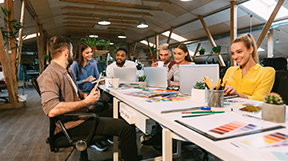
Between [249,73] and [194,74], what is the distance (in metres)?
0.62

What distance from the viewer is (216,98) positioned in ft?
4.09

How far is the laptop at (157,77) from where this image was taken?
2.36 meters

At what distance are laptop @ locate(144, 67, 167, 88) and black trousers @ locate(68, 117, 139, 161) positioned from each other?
849 mm

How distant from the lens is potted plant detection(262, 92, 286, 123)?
Answer: 0.91 meters

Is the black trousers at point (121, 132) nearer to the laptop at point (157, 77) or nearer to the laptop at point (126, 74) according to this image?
the laptop at point (157, 77)

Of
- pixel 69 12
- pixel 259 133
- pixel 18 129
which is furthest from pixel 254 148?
pixel 69 12

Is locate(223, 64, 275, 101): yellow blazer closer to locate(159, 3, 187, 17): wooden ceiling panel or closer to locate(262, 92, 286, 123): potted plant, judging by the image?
locate(262, 92, 286, 123): potted plant

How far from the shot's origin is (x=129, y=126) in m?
1.67

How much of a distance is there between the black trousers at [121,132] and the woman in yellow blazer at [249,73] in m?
1.01

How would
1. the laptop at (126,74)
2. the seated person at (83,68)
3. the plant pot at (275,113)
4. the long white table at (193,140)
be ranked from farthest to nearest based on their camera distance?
the seated person at (83,68) < the laptop at (126,74) < the plant pot at (275,113) < the long white table at (193,140)

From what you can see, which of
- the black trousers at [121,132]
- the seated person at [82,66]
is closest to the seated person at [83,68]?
the seated person at [82,66]

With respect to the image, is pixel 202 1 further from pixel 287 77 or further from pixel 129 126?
pixel 129 126

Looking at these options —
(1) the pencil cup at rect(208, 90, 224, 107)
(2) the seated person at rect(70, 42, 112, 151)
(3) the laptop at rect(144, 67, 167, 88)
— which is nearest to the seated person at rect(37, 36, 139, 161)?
(1) the pencil cup at rect(208, 90, 224, 107)

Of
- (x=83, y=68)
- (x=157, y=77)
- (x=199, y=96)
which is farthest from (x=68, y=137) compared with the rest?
(x=83, y=68)
